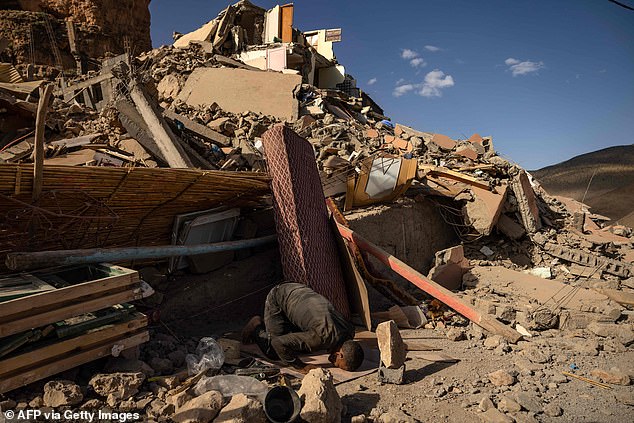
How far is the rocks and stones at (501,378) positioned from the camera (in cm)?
320

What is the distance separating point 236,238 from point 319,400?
2.95 m

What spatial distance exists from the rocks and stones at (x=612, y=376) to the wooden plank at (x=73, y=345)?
380 cm

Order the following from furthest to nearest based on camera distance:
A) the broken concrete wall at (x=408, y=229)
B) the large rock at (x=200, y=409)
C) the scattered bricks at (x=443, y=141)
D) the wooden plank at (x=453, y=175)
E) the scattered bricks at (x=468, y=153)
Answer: the scattered bricks at (x=443, y=141), the scattered bricks at (x=468, y=153), the wooden plank at (x=453, y=175), the broken concrete wall at (x=408, y=229), the large rock at (x=200, y=409)

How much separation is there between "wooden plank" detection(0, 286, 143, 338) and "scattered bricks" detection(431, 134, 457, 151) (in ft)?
27.3

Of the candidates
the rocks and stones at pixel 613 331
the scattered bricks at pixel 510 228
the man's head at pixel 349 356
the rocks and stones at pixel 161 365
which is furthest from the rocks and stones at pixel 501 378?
the scattered bricks at pixel 510 228

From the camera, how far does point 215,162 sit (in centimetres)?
638

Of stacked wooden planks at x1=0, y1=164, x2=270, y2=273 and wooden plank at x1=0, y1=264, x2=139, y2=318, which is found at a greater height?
stacked wooden planks at x1=0, y1=164, x2=270, y2=273

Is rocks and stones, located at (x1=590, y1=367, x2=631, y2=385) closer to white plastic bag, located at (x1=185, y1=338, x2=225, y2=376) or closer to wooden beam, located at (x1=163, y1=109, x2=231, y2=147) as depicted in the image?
white plastic bag, located at (x1=185, y1=338, x2=225, y2=376)

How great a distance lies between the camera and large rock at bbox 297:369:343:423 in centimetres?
239

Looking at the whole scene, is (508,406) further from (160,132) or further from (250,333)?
(160,132)

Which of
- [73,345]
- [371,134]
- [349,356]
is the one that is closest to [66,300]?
A: [73,345]

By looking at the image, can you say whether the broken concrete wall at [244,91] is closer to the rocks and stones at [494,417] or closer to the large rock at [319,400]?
the large rock at [319,400]

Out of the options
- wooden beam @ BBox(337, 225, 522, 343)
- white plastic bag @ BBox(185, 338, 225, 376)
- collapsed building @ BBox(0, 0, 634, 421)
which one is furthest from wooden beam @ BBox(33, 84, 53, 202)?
wooden beam @ BBox(337, 225, 522, 343)

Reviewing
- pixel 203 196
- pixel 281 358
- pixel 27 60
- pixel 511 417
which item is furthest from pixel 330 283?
pixel 27 60
